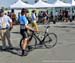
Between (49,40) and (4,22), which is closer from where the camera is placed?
(4,22)

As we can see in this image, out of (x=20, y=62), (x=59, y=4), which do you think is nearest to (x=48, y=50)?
(x=20, y=62)

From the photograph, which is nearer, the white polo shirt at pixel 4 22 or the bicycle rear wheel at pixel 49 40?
the white polo shirt at pixel 4 22

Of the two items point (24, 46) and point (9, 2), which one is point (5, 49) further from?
point (9, 2)

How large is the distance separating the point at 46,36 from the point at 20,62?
339 cm

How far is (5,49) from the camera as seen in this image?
516 inches

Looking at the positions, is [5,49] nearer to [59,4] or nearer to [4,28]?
[4,28]

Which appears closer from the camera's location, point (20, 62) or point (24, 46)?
point (20, 62)

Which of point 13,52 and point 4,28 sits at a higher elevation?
point 4,28

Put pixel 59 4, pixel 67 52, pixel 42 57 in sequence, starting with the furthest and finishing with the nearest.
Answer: pixel 59 4, pixel 67 52, pixel 42 57

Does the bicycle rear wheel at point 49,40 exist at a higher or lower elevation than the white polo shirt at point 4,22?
lower

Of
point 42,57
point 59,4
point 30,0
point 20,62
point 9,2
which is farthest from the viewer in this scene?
point 30,0

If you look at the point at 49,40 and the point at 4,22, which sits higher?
the point at 4,22

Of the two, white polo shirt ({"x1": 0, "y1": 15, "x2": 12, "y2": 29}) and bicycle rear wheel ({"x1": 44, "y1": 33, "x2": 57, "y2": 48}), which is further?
bicycle rear wheel ({"x1": 44, "y1": 33, "x2": 57, "y2": 48})

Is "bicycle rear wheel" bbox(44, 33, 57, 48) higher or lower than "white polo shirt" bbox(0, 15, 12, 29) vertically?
lower
